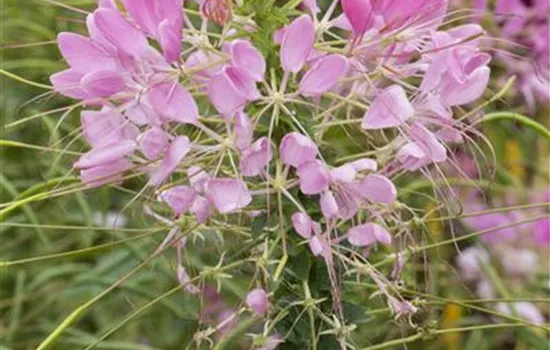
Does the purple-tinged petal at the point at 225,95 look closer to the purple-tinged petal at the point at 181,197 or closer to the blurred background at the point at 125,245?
the purple-tinged petal at the point at 181,197

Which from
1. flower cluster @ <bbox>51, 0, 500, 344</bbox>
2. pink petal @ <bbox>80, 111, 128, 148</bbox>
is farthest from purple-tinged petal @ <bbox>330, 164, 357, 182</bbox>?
pink petal @ <bbox>80, 111, 128, 148</bbox>

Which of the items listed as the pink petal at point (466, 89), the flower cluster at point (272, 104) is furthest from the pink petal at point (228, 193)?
the pink petal at point (466, 89)

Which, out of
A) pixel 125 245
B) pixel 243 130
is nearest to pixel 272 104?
pixel 243 130

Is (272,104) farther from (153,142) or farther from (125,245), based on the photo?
(125,245)

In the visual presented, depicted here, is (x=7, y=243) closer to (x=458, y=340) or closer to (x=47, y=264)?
(x=47, y=264)

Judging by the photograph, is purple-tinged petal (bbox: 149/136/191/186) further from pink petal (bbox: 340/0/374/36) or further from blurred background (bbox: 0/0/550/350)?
blurred background (bbox: 0/0/550/350)
